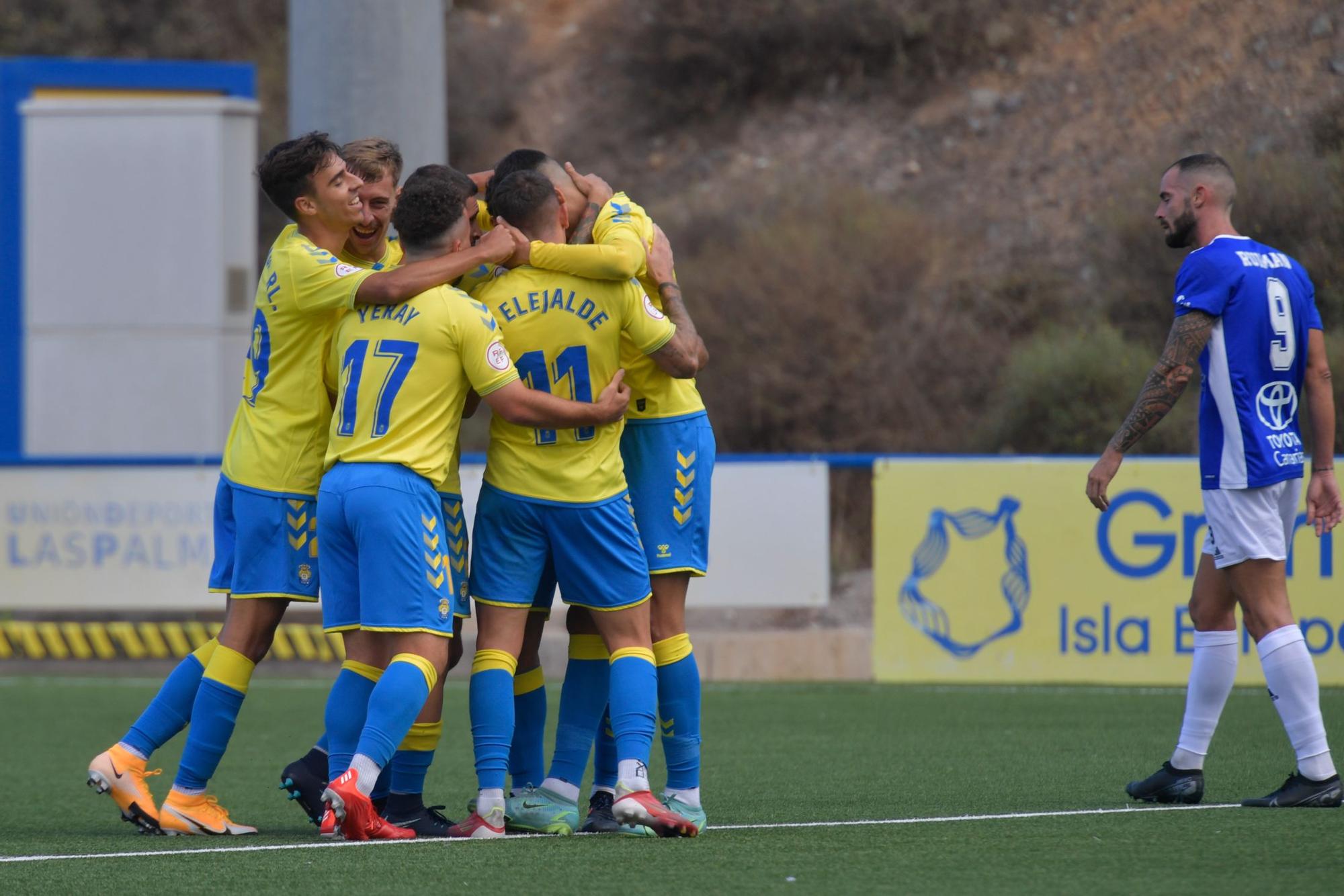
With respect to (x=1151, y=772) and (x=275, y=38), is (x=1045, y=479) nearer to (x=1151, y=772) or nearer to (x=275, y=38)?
(x=1151, y=772)

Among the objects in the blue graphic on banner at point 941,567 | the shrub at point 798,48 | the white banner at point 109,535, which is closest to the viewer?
the blue graphic on banner at point 941,567

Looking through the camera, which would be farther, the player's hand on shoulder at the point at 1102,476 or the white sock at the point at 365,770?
the player's hand on shoulder at the point at 1102,476

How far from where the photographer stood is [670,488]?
204 inches

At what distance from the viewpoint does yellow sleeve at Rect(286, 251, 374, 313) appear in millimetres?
4969

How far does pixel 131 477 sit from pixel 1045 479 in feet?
18.7

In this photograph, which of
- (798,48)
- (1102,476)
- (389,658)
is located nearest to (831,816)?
(1102,476)

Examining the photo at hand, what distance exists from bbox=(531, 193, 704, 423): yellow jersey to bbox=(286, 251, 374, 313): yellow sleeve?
0.52m

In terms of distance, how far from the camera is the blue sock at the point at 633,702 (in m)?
4.86

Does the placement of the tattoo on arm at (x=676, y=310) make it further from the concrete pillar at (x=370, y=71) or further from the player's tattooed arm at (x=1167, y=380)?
the concrete pillar at (x=370, y=71)

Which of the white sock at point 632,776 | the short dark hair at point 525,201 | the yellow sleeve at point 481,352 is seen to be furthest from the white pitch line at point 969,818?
the short dark hair at point 525,201

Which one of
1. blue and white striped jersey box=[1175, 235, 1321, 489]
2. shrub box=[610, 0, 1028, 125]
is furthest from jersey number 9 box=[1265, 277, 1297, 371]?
shrub box=[610, 0, 1028, 125]

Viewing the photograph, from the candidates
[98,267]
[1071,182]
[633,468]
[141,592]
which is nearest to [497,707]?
[633,468]

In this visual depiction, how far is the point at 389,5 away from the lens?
10.7 meters

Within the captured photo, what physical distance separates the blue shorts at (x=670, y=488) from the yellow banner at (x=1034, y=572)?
16.2 ft
